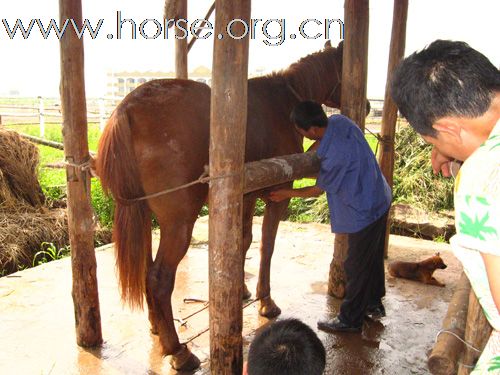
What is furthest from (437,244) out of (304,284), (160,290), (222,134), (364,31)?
(222,134)

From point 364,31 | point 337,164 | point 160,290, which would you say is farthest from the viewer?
point 364,31

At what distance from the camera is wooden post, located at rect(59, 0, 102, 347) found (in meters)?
2.85

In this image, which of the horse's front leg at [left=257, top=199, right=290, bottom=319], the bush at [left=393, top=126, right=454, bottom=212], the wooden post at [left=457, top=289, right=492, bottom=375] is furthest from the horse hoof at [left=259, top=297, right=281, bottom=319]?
the bush at [left=393, top=126, right=454, bottom=212]

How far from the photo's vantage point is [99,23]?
3395mm

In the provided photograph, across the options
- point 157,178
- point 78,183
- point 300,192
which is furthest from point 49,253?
point 300,192

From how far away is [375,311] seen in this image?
382 centimetres

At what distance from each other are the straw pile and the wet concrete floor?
84cm

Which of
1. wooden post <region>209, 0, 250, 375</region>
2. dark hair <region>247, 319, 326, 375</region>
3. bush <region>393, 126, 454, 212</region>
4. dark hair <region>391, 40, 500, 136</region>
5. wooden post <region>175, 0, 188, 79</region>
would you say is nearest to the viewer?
dark hair <region>391, 40, 500, 136</region>

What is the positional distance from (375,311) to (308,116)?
5.74ft

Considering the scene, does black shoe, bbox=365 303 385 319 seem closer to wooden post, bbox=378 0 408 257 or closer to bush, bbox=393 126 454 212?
wooden post, bbox=378 0 408 257

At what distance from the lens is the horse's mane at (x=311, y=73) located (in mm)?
4223

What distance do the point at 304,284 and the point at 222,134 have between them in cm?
264

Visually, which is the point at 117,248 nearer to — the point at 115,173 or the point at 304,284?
the point at 115,173

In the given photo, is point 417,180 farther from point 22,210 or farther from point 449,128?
point 449,128
